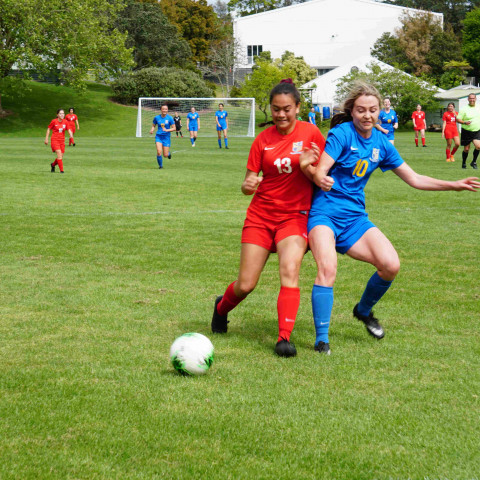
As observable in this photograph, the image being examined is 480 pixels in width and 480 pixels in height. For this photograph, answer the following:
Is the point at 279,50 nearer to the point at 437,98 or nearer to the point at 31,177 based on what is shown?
the point at 437,98

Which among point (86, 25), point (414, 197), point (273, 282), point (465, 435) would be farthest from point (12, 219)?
point (86, 25)

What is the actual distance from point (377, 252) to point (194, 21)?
8205 centimetres

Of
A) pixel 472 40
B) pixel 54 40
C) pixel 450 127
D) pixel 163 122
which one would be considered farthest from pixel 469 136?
pixel 472 40

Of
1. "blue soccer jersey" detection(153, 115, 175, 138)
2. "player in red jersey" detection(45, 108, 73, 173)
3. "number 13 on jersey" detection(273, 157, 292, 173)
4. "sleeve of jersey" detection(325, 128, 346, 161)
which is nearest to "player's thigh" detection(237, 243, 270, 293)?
"number 13 on jersey" detection(273, 157, 292, 173)

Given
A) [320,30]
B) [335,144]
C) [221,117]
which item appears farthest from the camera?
[320,30]

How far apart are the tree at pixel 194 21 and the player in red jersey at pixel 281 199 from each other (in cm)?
7900

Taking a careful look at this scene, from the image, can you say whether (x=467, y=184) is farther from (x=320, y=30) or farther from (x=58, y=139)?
(x=320, y=30)

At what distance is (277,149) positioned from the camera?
552cm

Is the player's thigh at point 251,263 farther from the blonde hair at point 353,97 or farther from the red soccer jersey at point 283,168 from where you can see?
the blonde hair at point 353,97

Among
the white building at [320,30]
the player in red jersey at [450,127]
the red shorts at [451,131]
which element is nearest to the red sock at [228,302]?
the player in red jersey at [450,127]

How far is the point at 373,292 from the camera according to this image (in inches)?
231

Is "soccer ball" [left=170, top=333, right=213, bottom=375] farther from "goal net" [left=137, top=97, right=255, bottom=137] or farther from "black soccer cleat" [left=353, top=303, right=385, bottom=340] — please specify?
"goal net" [left=137, top=97, right=255, bottom=137]

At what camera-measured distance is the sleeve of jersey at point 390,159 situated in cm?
578

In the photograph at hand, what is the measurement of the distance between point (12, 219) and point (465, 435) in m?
10.3
